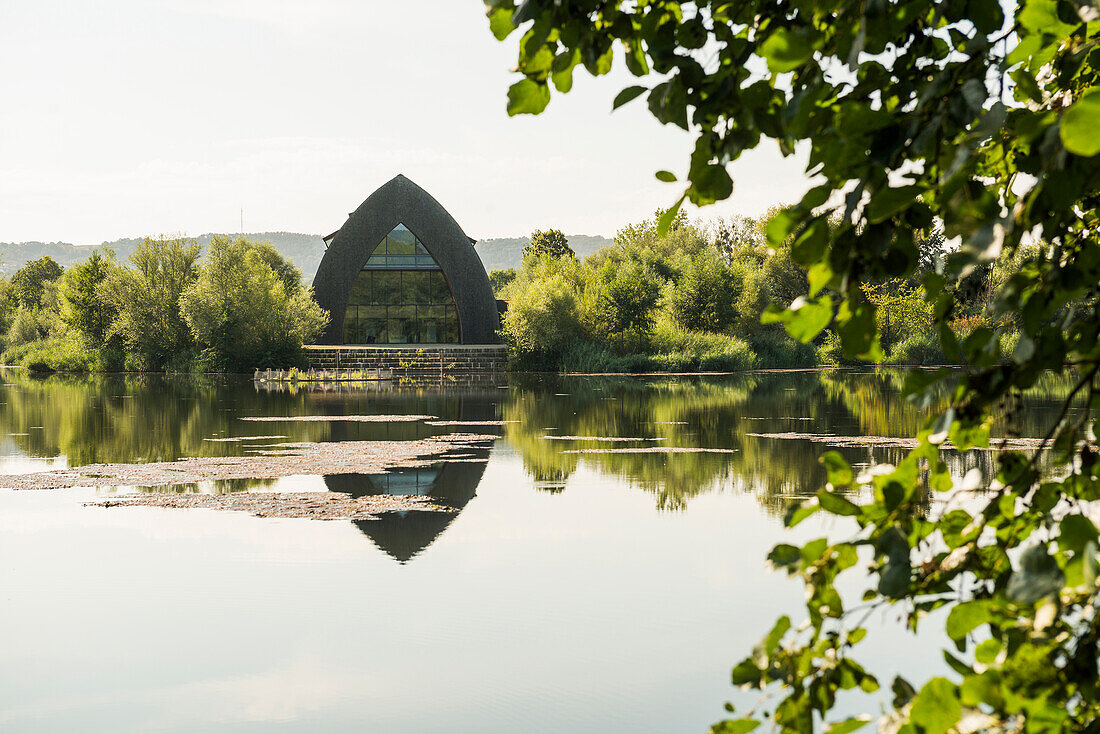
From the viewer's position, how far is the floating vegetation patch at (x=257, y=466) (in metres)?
12.8

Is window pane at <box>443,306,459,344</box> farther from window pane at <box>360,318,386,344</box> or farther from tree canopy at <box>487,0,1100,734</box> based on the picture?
tree canopy at <box>487,0,1100,734</box>

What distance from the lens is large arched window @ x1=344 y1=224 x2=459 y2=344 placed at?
49.0 m

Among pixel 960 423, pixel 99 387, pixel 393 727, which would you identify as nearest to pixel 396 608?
pixel 393 727

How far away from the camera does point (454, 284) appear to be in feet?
160

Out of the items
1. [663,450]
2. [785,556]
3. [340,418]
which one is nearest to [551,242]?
[340,418]

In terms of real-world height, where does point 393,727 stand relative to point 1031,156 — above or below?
below

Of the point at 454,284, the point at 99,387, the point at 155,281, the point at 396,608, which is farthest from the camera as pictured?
the point at 454,284

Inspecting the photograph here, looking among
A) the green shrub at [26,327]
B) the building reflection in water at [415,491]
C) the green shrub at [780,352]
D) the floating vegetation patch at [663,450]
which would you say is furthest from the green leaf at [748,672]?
the green shrub at [26,327]

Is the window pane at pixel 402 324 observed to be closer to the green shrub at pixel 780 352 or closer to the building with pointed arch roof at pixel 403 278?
the building with pointed arch roof at pixel 403 278

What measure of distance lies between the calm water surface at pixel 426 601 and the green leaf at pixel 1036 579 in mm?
1141

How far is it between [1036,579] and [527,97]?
113cm

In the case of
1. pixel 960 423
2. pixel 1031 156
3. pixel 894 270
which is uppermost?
pixel 1031 156

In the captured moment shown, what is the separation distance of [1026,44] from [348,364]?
1631 inches

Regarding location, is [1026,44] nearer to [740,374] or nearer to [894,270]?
[894,270]
